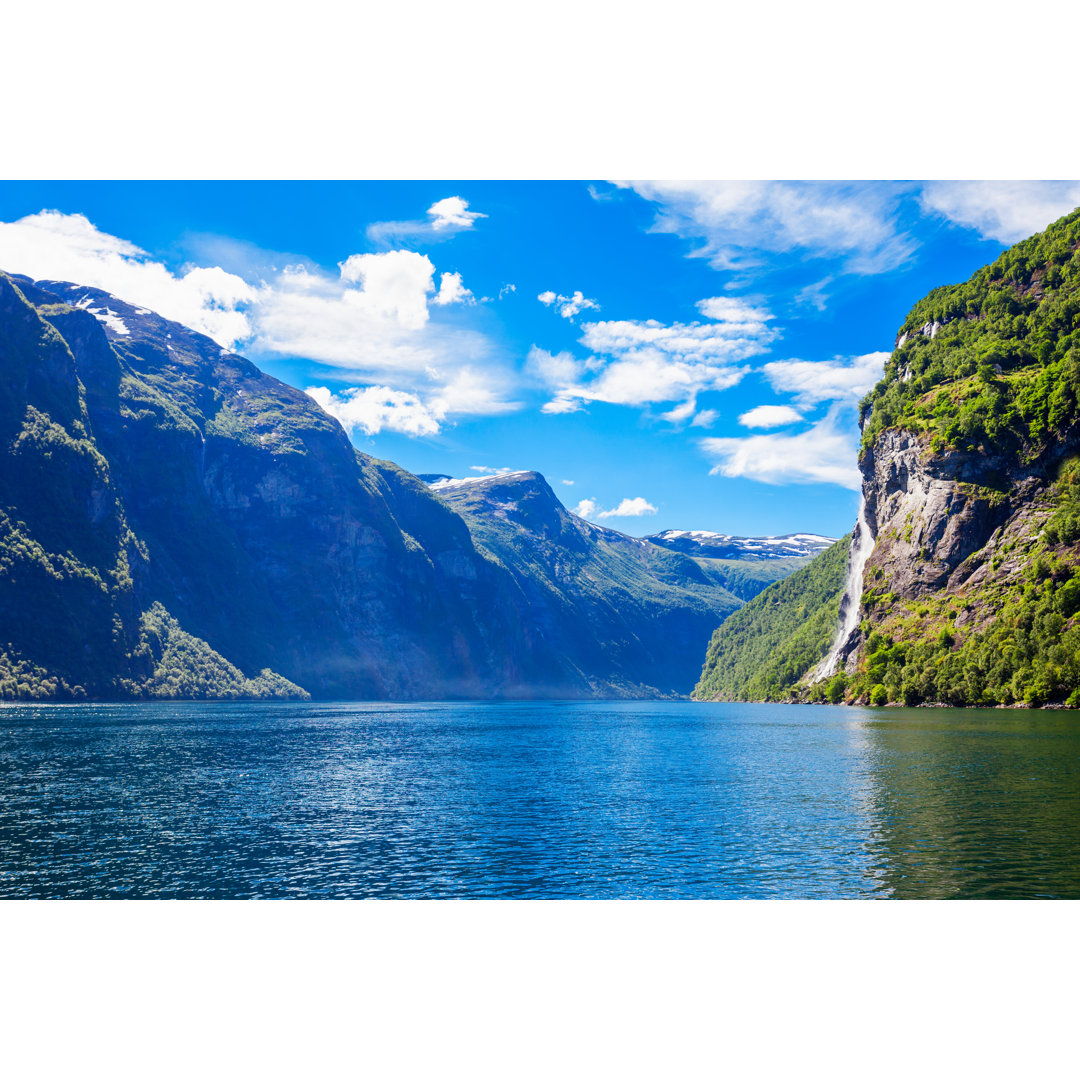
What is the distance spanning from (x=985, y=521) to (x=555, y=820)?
130 metres

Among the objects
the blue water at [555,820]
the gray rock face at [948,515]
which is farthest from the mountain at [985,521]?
the blue water at [555,820]

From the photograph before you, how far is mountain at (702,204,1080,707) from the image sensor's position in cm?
12056

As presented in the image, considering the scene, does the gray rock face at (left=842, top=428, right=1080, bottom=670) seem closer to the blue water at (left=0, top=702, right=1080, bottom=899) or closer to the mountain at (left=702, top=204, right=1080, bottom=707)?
the mountain at (left=702, top=204, right=1080, bottom=707)

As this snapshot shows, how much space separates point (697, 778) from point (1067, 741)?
1306 inches

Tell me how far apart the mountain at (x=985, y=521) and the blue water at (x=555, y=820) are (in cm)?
3310

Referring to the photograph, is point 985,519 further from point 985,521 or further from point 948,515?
point 948,515

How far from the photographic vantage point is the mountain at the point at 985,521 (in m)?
121

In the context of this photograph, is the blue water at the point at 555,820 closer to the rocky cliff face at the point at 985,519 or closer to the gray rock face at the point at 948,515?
the rocky cliff face at the point at 985,519

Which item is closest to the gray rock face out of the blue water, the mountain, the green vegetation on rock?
the mountain

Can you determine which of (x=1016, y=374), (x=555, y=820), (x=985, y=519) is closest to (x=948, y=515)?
(x=985, y=519)

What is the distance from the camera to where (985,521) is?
489 feet

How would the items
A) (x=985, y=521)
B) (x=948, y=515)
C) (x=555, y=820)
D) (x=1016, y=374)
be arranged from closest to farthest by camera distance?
(x=555, y=820), (x=985, y=521), (x=948, y=515), (x=1016, y=374)
